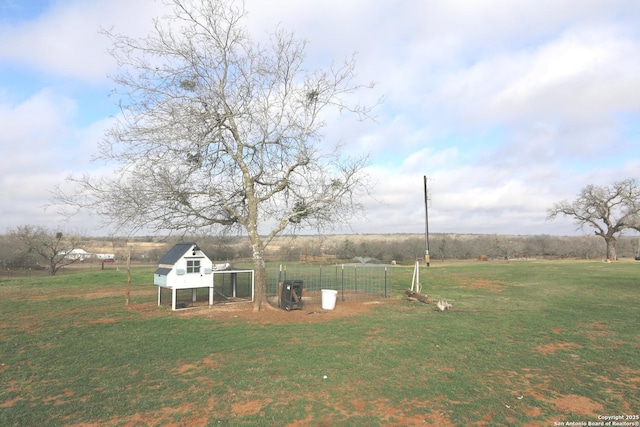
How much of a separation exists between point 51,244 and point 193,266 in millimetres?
32524

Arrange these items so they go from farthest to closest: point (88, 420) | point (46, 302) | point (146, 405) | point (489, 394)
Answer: point (46, 302) → point (489, 394) → point (146, 405) → point (88, 420)

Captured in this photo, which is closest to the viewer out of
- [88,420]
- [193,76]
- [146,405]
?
[88,420]

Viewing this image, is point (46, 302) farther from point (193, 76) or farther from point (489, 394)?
point (489, 394)

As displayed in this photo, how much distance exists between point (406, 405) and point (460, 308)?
9.17m

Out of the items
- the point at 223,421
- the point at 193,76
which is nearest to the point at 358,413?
the point at 223,421

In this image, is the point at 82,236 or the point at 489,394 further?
the point at 82,236

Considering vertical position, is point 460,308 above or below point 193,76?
below

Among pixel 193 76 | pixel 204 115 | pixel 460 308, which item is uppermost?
pixel 193 76

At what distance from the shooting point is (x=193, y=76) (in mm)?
12055

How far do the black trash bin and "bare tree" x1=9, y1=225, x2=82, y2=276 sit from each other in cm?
3268

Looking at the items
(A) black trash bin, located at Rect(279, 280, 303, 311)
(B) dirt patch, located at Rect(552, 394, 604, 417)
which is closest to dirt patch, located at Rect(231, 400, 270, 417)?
(B) dirt patch, located at Rect(552, 394, 604, 417)

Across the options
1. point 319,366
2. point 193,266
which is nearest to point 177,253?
point 193,266

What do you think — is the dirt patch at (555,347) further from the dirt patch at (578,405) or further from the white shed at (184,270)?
the white shed at (184,270)

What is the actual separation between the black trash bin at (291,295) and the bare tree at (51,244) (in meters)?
32.7
